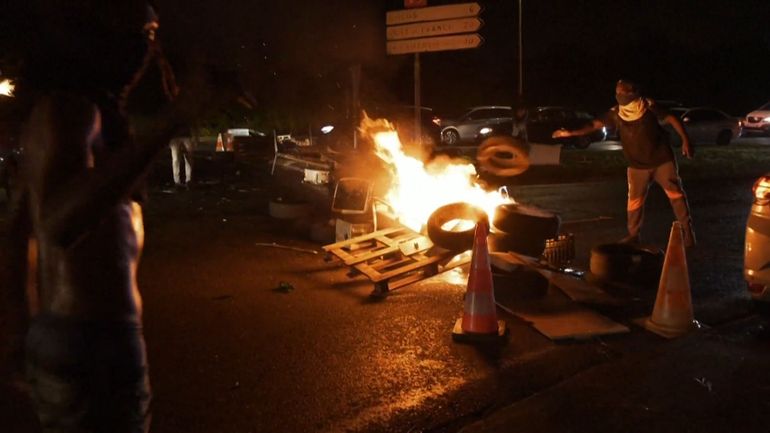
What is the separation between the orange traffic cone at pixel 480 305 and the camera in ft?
17.7

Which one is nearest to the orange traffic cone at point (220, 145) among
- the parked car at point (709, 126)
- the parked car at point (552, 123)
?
the parked car at point (552, 123)

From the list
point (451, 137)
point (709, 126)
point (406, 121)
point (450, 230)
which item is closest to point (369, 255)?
point (450, 230)

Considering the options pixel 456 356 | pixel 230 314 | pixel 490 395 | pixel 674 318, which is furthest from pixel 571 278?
pixel 230 314

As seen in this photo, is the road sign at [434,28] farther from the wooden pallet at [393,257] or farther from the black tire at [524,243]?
the black tire at [524,243]

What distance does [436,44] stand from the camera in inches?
385

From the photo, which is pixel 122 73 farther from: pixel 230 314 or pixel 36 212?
pixel 230 314

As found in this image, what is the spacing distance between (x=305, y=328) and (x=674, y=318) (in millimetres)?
2839

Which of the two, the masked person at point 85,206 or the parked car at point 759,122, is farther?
the parked car at point 759,122

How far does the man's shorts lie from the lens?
1.96 meters

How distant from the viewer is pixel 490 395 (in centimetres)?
454

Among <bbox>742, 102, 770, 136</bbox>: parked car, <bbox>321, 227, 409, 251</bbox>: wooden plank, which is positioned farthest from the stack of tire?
<bbox>742, 102, 770, 136</bbox>: parked car

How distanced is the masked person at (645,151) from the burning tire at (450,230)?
200 cm

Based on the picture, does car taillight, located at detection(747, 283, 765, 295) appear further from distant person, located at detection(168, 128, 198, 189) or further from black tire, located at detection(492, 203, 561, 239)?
distant person, located at detection(168, 128, 198, 189)

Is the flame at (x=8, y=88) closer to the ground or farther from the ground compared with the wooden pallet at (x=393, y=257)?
farther from the ground
